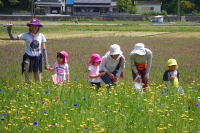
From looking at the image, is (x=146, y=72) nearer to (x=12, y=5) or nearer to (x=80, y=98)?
(x=80, y=98)

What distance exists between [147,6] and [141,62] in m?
74.1

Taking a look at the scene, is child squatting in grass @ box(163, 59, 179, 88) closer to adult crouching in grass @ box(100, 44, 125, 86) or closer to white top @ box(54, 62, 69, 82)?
adult crouching in grass @ box(100, 44, 125, 86)

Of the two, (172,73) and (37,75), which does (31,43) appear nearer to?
(37,75)

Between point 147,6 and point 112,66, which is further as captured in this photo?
point 147,6

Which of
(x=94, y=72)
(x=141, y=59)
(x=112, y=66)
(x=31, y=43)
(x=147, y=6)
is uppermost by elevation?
(x=147, y=6)

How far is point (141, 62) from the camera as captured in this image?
7.30 m

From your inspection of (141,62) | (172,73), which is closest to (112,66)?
(141,62)

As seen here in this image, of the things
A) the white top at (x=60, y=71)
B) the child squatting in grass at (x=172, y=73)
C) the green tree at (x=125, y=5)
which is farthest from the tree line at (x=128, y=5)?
the child squatting in grass at (x=172, y=73)

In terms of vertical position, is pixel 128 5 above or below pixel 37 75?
above

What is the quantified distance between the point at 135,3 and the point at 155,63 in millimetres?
67050

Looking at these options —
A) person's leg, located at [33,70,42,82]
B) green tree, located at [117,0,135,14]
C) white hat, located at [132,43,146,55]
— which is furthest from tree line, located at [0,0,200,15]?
white hat, located at [132,43,146,55]

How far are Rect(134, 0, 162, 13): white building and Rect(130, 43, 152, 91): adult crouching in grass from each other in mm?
71526

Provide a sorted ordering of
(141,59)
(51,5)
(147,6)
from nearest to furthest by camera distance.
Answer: (141,59) < (51,5) < (147,6)

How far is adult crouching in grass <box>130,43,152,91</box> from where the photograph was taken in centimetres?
694
